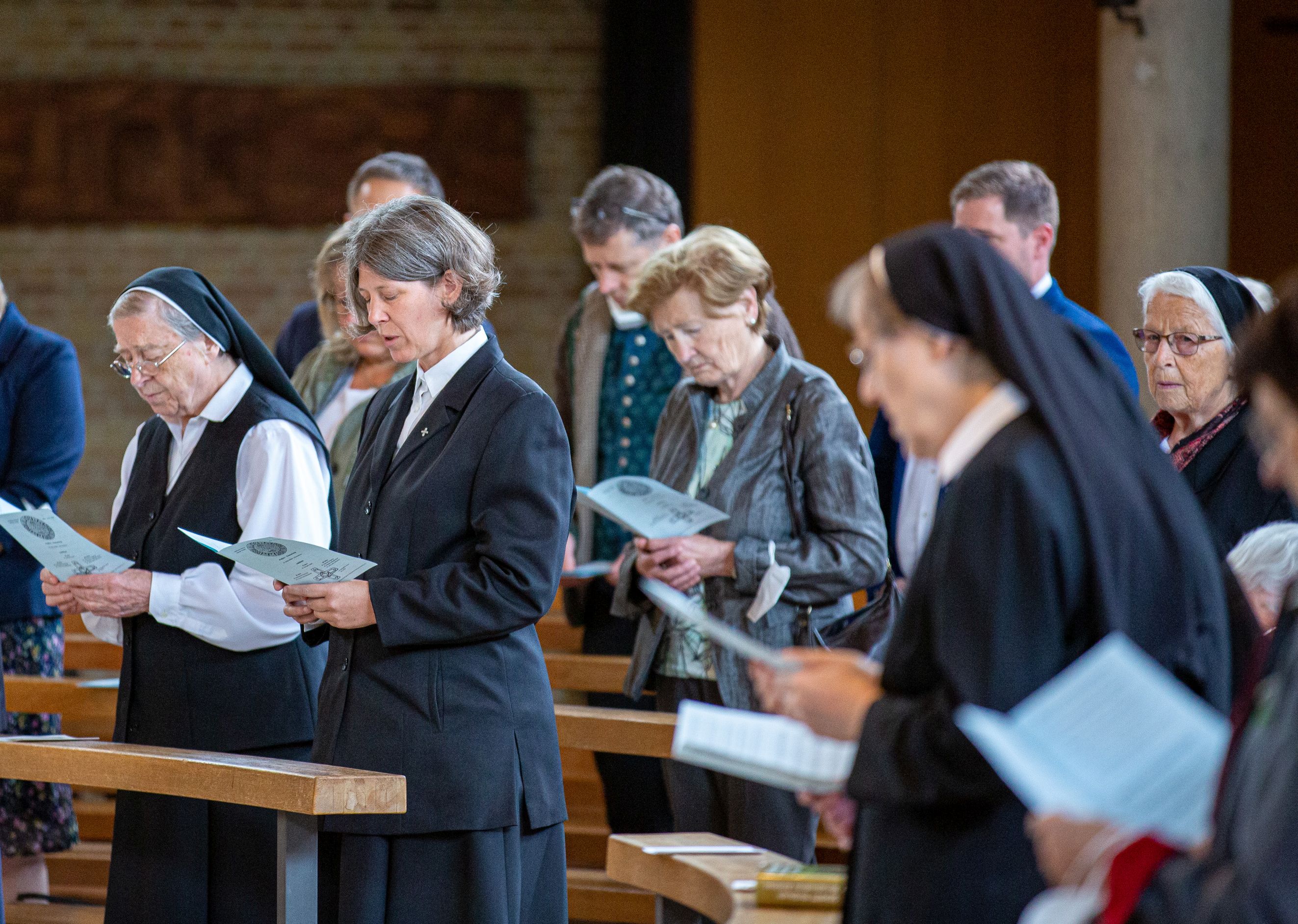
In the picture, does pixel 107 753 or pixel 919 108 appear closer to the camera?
pixel 107 753

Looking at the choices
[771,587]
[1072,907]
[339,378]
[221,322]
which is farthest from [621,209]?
[1072,907]

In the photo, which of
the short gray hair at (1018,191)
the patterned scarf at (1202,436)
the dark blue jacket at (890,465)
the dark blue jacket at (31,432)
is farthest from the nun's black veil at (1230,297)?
the dark blue jacket at (31,432)

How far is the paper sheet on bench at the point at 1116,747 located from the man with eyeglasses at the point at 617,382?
287 cm

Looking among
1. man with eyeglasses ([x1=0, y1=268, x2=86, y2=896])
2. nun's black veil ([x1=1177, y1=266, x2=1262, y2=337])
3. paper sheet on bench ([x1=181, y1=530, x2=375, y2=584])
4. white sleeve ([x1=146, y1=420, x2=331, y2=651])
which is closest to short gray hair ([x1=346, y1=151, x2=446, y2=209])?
man with eyeglasses ([x1=0, y1=268, x2=86, y2=896])

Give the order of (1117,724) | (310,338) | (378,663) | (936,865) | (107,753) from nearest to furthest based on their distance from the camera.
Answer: (1117,724), (936,865), (378,663), (107,753), (310,338)

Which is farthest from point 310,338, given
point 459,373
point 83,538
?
point 459,373

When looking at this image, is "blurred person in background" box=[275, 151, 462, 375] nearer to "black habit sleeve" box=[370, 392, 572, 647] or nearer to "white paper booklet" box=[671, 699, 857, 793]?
"black habit sleeve" box=[370, 392, 572, 647]

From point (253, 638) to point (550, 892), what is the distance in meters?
0.82

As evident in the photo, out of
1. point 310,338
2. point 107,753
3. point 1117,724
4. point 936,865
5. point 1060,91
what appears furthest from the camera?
point 1060,91

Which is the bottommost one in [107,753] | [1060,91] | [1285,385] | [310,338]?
[107,753]

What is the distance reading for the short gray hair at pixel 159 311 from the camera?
3229 mm

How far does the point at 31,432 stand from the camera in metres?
4.15

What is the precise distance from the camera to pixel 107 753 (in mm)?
2965

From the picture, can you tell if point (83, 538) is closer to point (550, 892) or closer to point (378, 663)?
point (378, 663)
